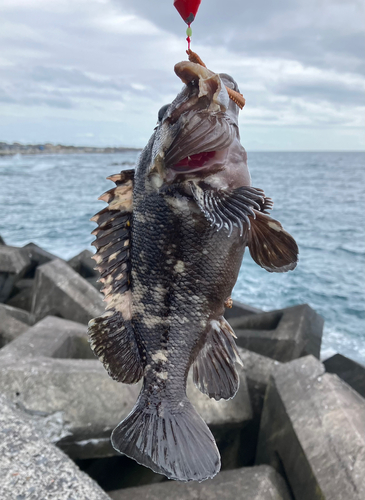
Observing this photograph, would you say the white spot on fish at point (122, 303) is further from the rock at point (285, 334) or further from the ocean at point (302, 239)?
the ocean at point (302, 239)

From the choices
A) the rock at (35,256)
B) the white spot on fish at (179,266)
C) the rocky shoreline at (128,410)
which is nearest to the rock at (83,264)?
the rock at (35,256)

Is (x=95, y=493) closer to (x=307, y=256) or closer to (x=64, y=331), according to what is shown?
(x=64, y=331)

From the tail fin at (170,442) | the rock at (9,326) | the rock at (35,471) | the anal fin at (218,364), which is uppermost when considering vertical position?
the anal fin at (218,364)

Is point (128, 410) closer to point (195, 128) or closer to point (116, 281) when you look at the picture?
point (116, 281)

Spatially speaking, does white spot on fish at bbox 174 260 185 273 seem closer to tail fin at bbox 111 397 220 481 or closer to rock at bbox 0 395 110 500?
tail fin at bbox 111 397 220 481

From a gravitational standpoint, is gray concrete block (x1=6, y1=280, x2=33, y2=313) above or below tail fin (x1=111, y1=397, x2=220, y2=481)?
below

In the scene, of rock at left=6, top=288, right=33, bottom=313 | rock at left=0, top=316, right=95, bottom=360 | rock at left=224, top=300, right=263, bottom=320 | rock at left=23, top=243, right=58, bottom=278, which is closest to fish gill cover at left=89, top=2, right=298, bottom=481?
rock at left=0, top=316, right=95, bottom=360
